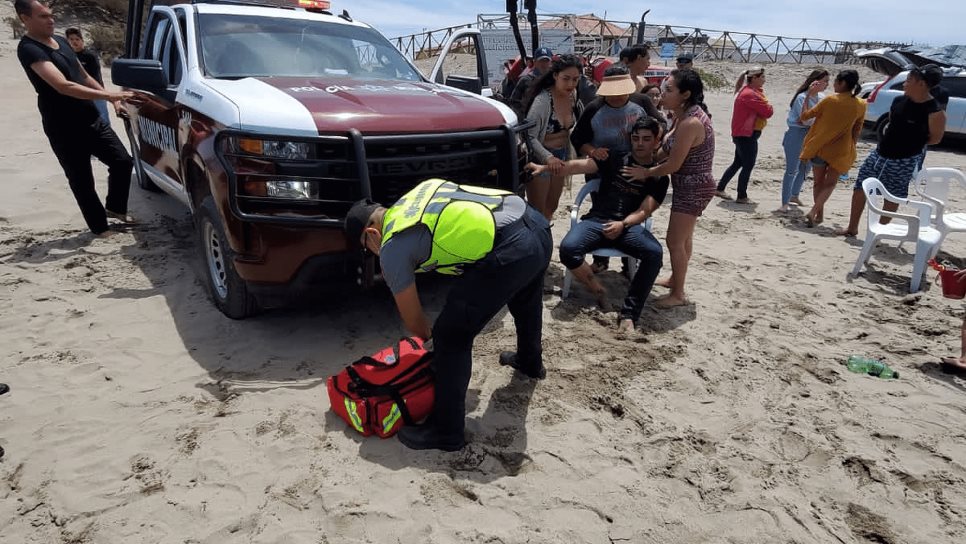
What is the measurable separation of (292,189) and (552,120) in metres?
2.62

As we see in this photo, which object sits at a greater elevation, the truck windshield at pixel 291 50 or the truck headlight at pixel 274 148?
the truck windshield at pixel 291 50

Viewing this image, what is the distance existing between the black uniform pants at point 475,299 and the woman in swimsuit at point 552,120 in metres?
2.05

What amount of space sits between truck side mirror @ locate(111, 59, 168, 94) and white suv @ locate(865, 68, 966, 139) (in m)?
12.4

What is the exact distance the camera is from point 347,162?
3.27m

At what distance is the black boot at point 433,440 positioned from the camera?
290 centimetres

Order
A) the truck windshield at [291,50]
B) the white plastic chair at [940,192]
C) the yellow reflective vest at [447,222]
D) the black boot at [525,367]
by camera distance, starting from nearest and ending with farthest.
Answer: the yellow reflective vest at [447,222] < the black boot at [525,367] < the truck windshield at [291,50] < the white plastic chair at [940,192]

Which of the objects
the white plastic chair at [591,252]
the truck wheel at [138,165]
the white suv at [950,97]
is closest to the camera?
the white plastic chair at [591,252]

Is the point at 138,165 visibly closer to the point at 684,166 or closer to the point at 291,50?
the point at 291,50

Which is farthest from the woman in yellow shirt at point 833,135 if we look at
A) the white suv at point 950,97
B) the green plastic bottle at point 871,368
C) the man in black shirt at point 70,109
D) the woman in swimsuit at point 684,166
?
the man in black shirt at point 70,109

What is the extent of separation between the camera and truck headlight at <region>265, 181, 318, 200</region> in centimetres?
327

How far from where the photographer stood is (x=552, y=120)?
16.9 feet

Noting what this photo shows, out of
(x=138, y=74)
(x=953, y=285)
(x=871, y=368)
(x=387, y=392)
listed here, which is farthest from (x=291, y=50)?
(x=953, y=285)

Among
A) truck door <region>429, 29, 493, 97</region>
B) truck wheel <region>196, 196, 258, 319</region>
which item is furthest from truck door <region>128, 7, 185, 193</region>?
truck door <region>429, 29, 493, 97</region>

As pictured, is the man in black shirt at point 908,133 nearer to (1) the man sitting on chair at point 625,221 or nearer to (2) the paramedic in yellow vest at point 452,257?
(1) the man sitting on chair at point 625,221
